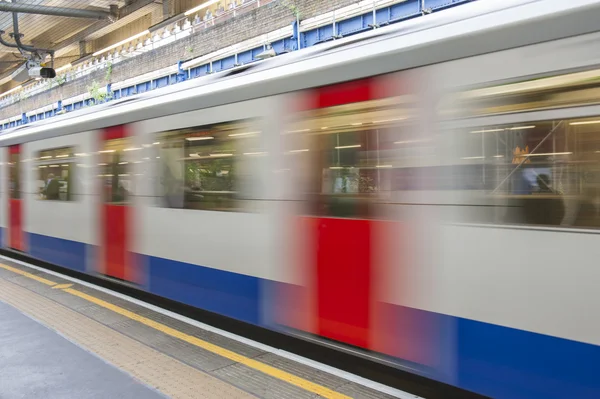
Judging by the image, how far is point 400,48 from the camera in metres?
3.70

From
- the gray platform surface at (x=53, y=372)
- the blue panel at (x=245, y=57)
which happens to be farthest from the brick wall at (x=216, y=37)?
the gray platform surface at (x=53, y=372)

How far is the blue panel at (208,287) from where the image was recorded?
5.03 m

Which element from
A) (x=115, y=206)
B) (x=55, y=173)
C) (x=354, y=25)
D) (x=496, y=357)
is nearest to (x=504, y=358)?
(x=496, y=357)

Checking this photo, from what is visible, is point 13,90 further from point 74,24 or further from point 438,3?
point 438,3

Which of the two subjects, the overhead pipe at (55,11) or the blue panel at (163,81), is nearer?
the overhead pipe at (55,11)

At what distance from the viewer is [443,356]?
11.5ft

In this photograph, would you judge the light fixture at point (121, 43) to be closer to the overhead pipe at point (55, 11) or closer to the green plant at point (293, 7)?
the overhead pipe at point (55, 11)

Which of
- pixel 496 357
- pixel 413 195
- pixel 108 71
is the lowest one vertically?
pixel 496 357

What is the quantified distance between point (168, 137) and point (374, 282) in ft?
10.9

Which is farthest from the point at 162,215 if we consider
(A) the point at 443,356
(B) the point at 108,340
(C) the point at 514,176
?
(C) the point at 514,176

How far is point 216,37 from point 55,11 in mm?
5872

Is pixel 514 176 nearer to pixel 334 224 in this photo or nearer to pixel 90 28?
pixel 334 224

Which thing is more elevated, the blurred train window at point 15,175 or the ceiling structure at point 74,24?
the ceiling structure at point 74,24

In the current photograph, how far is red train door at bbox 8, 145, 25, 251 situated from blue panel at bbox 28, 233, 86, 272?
0.66 meters
